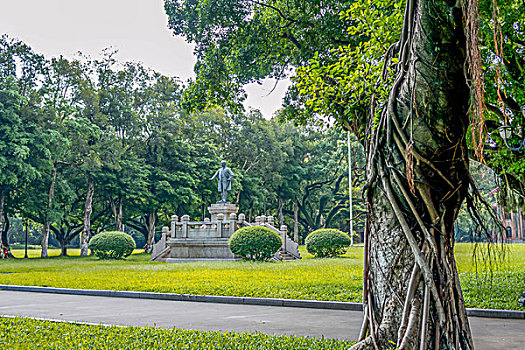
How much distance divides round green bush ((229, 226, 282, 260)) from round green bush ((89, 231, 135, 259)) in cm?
832

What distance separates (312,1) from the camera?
13641 millimetres

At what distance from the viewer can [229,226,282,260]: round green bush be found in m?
23.4

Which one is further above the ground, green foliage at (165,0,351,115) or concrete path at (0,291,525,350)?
green foliage at (165,0,351,115)

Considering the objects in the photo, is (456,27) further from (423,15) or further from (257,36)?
(257,36)

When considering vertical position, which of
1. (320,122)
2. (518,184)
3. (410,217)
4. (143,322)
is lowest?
(143,322)

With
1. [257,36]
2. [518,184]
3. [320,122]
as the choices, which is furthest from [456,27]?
[257,36]

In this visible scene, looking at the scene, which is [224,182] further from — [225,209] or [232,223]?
[232,223]

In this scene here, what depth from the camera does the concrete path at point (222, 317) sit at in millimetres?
7070

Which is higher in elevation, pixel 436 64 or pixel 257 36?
pixel 257 36

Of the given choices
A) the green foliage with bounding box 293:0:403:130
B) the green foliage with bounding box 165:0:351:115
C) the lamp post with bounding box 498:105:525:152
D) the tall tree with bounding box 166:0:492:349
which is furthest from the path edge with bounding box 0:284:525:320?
the green foliage with bounding box 165:0:351:115

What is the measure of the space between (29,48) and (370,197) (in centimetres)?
3387

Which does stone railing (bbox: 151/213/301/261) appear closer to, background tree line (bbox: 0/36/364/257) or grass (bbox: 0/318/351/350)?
background tree line (bbox: 0/36/364/257)

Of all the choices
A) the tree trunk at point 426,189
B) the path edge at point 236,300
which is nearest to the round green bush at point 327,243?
the path edge at point 236,300

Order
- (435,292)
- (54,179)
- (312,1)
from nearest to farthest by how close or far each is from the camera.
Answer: (435,292) < (312,1) < (54,179)
